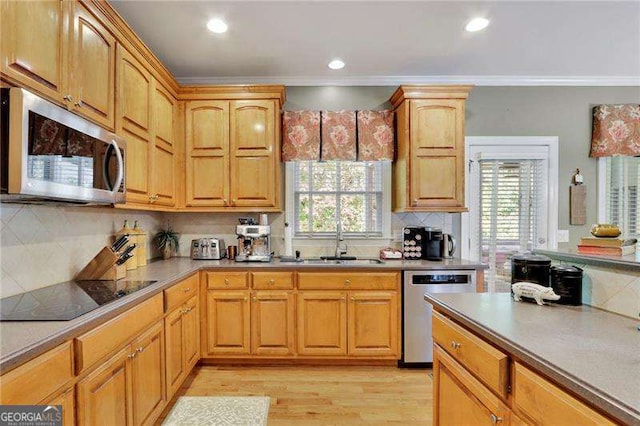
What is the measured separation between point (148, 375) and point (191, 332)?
2.43 feet

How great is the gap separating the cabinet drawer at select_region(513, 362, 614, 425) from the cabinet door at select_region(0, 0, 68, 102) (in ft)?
6.98

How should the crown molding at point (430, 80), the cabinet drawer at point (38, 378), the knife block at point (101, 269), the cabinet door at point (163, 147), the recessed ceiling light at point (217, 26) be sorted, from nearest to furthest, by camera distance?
the cabinet drawer at point (38, 378) < the knife block at point (101, 269) < the recessed ceiling light at point (217, 26) < the cabinet door at point (163, 147) < the crown molding at point (430, 80)

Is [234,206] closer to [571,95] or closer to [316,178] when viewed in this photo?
[316,178]

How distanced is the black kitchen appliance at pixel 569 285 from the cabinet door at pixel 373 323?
4.80ft

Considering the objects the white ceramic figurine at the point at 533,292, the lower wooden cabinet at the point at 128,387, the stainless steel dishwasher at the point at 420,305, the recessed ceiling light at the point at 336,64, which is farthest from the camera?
the recessed ceiling light at the point at 336,64

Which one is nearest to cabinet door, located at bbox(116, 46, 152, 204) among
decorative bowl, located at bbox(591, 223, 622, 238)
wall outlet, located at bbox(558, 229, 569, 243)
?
decorative bowl, located at bbox(591, 223, 622, 238)

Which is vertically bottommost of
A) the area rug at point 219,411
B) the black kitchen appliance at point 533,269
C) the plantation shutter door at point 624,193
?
the area rug at point 219,411

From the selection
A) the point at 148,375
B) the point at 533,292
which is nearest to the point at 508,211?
the point at 533,292

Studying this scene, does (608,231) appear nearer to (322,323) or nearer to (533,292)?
(533,292)

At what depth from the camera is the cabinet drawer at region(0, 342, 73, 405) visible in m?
0.95

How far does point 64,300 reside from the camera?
1575 millimetres

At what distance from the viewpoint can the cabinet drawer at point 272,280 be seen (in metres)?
2.83
